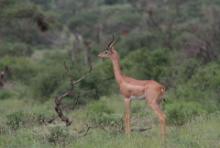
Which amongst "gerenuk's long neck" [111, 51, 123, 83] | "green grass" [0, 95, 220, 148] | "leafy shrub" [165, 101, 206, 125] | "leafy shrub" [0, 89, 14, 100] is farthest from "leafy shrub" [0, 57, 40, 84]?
"gerenuk's long neck" [111, 51, 123, 83]

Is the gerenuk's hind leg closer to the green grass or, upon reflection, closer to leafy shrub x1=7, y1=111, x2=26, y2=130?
the green grass

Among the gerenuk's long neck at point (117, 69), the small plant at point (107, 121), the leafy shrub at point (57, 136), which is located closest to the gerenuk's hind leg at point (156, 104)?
the gerenuk's long neck at point (117, 69)

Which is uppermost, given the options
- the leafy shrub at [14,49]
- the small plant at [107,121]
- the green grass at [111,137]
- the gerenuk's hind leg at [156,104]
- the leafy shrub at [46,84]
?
the leafy shrub at [14,49]

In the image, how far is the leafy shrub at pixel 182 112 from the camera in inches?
408

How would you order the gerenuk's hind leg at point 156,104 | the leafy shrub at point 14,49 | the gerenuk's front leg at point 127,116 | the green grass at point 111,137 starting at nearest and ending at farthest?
1. the green grass at point 111,137
2. the gerenuk's hind leg at point 156,104
3. the gerenuk's front leg at point 127,116
4. the leafy shrub at point 14,49

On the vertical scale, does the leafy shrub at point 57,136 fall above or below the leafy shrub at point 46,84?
below

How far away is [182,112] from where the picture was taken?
10633 mm

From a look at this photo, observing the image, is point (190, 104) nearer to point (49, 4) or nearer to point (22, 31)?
point (22, 31)

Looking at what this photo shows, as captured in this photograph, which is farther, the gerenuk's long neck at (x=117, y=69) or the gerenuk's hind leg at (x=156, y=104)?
the gerenuk's long neck at (x=117, y=69)

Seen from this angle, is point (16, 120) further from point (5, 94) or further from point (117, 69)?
point (5, 94)

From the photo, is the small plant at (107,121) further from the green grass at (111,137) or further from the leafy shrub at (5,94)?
the leafy shrub at (5,94)

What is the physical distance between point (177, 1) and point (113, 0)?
20.7 m

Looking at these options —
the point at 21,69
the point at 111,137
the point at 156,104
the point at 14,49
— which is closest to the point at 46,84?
the point at 21,69

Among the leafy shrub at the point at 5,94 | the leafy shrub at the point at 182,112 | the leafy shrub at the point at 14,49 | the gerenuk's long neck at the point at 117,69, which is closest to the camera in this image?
the gerenuk's long neck at the point at 117,69
